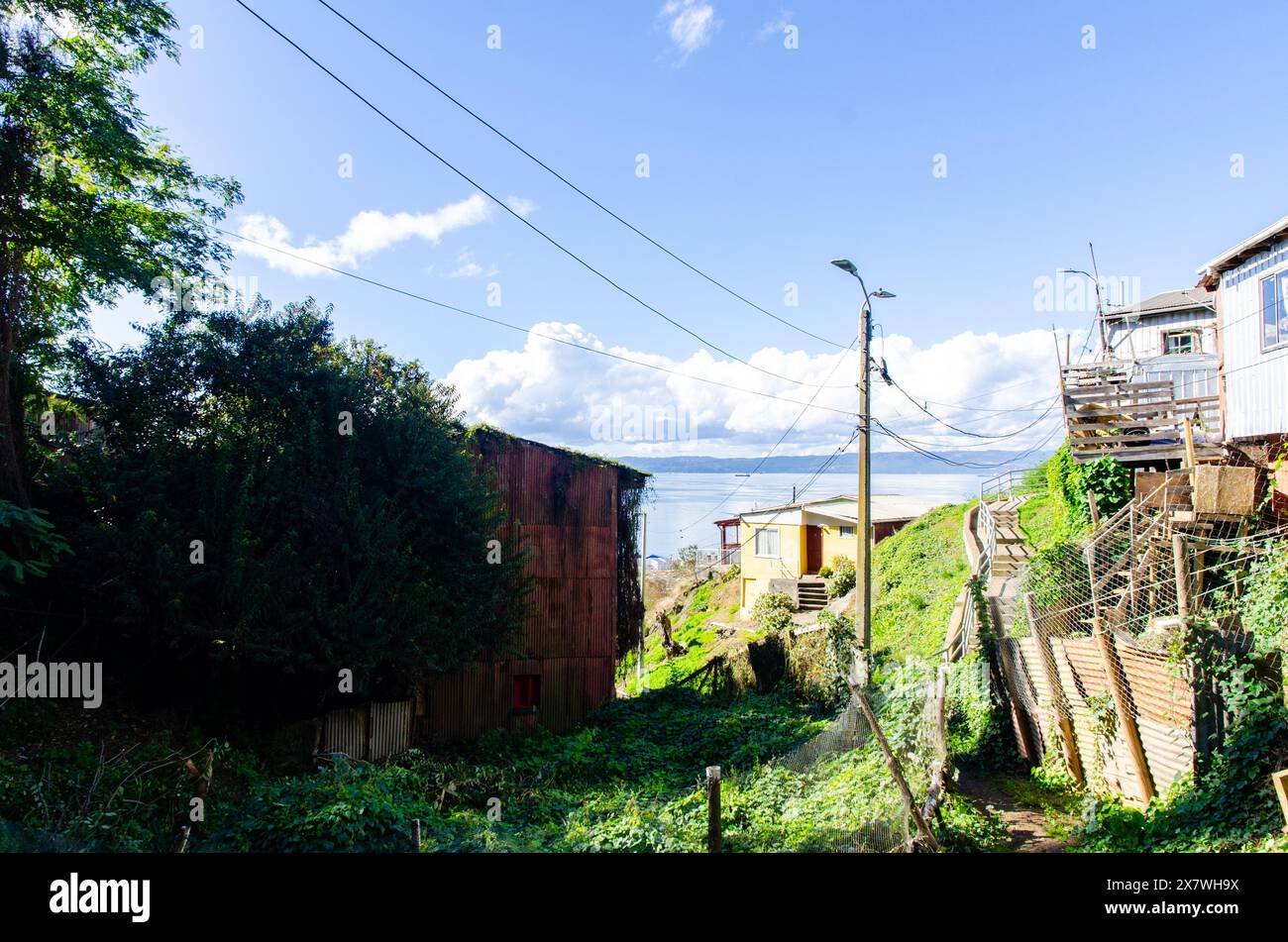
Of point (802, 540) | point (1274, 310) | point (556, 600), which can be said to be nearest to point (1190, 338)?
point (802, 540)

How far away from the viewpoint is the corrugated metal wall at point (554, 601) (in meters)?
16.9

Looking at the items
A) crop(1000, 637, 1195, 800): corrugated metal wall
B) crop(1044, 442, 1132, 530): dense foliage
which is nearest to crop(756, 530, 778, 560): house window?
crop(1044, 442, 1132, 530): dense foliage

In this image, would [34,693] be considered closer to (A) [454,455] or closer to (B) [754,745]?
(A) [454,455]

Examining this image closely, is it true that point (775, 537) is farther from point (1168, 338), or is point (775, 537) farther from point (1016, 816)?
point (1016, 816)

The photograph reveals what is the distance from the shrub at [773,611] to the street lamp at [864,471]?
47.5ft

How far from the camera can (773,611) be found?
2944 cm

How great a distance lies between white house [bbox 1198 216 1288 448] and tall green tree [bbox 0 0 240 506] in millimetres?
20416

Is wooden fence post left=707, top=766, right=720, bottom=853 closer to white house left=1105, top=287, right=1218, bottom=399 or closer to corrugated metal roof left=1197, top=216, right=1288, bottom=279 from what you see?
corrugated metal roof left=1197, top=216, right=1288, bottom=279

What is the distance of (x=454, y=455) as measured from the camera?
14555mm

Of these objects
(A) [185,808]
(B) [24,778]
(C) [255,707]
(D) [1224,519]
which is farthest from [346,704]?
(D) [1224,519]

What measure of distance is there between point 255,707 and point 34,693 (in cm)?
312

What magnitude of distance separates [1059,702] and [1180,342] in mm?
28273

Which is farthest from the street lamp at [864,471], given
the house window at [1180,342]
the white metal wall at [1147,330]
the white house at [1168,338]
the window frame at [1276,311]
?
the house window at [1180,342]

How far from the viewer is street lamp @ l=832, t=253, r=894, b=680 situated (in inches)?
518
